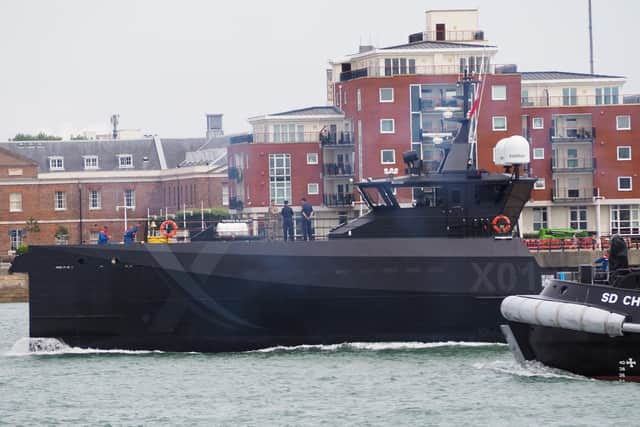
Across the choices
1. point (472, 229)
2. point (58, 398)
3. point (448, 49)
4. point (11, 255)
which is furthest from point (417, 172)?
point (11, 255)

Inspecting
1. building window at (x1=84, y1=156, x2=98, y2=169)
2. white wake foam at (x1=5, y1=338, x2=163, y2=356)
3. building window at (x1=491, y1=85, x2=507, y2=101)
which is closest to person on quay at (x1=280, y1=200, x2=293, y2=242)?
white wake foam at (x1=5, y1=338, x2=163, y2=356)

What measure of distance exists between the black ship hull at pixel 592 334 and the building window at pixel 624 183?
44227 millimetres

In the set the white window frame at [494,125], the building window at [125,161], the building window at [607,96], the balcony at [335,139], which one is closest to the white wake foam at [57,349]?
the white window frame at [494,125]

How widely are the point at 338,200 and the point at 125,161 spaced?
28.8m

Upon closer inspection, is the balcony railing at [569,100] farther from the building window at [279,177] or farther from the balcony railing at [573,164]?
the building window at [279,177]

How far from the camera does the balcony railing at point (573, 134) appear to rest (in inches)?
2795

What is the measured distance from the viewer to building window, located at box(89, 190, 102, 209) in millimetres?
99500

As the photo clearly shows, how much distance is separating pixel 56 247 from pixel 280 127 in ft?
160

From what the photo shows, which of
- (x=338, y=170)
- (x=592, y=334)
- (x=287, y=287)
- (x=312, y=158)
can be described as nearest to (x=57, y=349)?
(x=287, y=287)

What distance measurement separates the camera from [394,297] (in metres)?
32.2

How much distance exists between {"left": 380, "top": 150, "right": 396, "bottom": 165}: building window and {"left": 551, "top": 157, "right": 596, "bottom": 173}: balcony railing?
25.8 feet

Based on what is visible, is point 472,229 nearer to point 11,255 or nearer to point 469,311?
point 469,311

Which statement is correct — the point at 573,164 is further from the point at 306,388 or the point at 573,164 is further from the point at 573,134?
the point at 306,388

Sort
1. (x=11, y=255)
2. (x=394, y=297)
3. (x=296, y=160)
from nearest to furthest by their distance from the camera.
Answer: (x=394, y=297)
(x=296, y=160)
(x=11, y=255)
